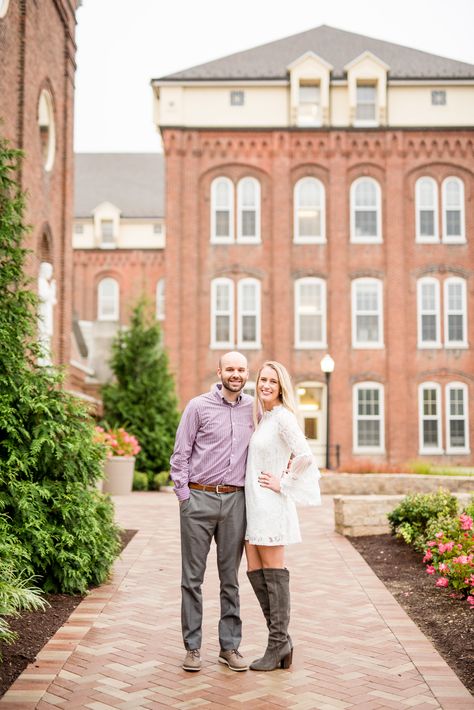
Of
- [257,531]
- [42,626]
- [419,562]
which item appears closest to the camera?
[257,531]

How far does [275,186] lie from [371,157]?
3.63m

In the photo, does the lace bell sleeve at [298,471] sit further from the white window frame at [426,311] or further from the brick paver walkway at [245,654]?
the white window frame at [426,311]

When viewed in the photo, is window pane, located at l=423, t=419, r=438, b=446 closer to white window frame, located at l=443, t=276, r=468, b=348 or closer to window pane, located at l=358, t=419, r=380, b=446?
window pane, located at l=358, t=419, r=380, b=446

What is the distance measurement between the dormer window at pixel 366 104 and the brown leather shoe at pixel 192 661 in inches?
1042

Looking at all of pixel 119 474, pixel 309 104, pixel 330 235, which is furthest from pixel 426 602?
pixel 309 104

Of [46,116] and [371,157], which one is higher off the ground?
[371,157]

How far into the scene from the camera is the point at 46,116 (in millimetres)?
16953

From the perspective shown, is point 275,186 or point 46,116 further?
point 275,186

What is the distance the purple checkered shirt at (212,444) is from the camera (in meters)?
5.12

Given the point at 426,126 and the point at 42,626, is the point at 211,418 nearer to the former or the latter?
the point at 42,626

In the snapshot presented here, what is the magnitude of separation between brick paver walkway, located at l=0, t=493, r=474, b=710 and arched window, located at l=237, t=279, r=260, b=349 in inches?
800

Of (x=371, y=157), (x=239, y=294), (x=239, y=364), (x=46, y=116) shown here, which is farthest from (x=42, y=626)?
(x=371, y=157)

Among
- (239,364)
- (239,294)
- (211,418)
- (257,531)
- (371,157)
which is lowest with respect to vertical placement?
(257,531)

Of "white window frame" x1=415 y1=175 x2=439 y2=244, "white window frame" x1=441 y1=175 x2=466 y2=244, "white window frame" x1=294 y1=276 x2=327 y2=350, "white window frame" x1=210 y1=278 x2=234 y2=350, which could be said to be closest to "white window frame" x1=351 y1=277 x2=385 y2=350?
"white window frame" x1=294 y1=276 x2=327 y2=350
